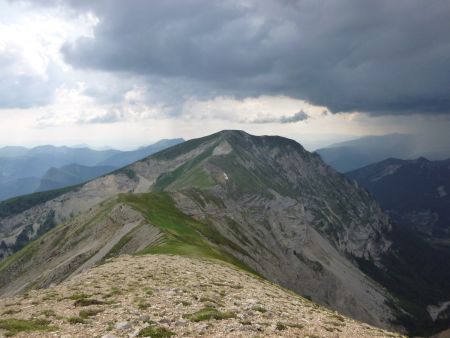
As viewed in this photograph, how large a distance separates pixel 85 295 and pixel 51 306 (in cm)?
327

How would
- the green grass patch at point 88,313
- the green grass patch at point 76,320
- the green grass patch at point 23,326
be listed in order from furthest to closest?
the green grass patch at point 88,313 < the green grass patch at point 76,320 < the green grass patch at point 23,326

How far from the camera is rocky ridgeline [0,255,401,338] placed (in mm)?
19984

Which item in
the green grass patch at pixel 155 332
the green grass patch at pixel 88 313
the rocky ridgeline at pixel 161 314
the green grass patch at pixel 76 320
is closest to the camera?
the green grass patch at pixel 155 332

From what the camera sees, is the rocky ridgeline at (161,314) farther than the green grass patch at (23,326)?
No

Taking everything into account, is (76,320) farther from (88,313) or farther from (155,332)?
(155,332)

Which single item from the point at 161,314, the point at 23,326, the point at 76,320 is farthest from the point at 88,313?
the point at 161,314

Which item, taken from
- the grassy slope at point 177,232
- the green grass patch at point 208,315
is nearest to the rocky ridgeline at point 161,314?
the green grass patch at point 208,315

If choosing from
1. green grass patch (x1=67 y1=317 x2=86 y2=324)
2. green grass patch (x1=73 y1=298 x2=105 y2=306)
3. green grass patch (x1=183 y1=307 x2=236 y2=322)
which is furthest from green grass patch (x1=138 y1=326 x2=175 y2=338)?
green grass patch (x1=73 y1=298 x2=105 y2=306)

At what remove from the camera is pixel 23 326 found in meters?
20.9

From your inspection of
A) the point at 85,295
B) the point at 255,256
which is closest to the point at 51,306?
the point at 85,295

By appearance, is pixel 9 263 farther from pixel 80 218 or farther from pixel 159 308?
pixel 159 308

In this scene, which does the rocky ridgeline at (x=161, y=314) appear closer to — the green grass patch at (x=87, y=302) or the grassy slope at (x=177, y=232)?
the green grass patch at (x=87, y=302)

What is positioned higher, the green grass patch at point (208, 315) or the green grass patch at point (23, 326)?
the green grass patch at point (23, 326)

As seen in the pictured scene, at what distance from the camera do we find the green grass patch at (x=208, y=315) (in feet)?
72.5
